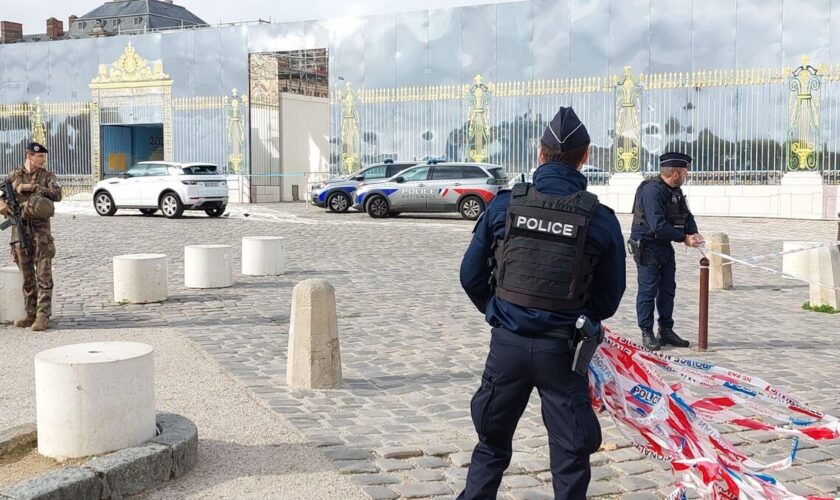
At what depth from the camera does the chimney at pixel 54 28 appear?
180 ft

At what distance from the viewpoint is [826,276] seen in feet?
34.9

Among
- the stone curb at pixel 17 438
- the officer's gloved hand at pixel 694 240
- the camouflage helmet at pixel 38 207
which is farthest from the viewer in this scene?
the camouflage helmet at pixel 38 207

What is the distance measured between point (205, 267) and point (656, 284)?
6.22 m

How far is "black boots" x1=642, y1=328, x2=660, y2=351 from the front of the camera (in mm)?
8289

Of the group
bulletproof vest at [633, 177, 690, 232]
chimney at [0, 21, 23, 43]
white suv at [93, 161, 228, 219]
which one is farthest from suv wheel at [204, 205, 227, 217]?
chimney at [0, 21, 23, 43]

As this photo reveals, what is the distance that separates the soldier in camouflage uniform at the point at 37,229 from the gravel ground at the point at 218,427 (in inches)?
20.6

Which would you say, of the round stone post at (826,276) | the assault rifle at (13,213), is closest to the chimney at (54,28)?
the assault rifle at (13,213)

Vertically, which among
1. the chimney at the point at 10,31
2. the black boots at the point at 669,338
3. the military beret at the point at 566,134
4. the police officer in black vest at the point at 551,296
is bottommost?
the black boots at the point at 669,338

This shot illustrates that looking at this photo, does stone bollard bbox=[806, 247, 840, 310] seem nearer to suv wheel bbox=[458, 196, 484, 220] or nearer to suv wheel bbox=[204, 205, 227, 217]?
suv wheel bbox=[458, 196, 484, 220]

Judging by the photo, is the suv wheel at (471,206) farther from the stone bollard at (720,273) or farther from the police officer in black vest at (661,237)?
the police officer in black vest at (661,237)

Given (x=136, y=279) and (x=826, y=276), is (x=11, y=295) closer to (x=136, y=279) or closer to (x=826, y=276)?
(x=136, y=279)

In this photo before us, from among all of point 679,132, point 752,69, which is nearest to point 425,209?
point 679,132

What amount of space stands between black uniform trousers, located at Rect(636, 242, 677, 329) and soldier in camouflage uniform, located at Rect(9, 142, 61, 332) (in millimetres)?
5500

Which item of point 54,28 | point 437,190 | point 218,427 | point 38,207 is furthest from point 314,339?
point 54,28
